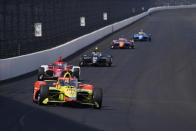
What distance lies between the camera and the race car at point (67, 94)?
597 inches

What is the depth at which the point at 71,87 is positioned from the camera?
1545 centimetres

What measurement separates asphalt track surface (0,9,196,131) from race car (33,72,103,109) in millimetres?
225

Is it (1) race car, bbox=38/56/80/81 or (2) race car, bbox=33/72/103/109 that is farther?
(1) race car, bbox=38/56/80/81

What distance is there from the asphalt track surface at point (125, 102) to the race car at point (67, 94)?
0.23 m

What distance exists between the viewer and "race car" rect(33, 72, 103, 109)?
1516 cm

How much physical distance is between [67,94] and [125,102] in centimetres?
278

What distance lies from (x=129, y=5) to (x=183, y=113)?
72911 mm

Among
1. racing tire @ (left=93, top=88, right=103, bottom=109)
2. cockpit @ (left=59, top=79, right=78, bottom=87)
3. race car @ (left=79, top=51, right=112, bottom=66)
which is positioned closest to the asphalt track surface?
racing tire @ (left=93, top=88, right=103, bottom=109)

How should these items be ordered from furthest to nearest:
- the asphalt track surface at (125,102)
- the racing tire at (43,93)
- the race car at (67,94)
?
the race car at (67,94) → the racing tire at (43,93) → the asphalt track surface at (125,102)

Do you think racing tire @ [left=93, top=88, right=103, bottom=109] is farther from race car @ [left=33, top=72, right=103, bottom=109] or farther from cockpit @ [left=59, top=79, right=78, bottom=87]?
cockpit @ [left=59, top=79, right=78, bottom=87]

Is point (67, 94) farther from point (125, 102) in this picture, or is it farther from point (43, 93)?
point (125, 102)

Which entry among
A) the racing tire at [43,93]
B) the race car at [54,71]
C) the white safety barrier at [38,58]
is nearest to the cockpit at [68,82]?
the racing tire at [43,93]

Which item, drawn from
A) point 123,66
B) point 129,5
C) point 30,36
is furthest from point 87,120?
point 129,5

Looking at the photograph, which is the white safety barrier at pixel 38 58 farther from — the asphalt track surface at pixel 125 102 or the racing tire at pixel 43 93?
the racing tire at pixel 43 93
